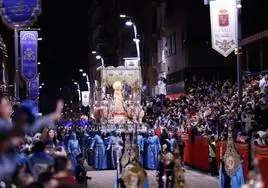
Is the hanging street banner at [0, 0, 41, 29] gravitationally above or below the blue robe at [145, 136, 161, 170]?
above

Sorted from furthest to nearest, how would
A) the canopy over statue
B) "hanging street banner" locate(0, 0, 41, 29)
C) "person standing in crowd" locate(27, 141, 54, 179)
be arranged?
the canopy over statue → "hanging street banner" locate(0, 0, 41, 29) → "person standing in crowd" locate(27, 141, 54, 179)

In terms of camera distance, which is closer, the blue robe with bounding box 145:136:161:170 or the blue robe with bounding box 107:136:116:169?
the blue robe with bounding box 145:136:161:170

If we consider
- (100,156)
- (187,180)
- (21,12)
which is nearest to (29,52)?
(100,156)

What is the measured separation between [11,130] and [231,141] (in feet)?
31.1

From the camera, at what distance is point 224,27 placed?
21.1 m

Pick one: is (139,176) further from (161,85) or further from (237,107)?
(161,85)

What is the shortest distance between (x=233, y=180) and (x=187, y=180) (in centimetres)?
695

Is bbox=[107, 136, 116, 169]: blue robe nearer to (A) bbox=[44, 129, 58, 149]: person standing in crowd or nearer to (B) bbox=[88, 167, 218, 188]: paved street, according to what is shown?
(B) bbox=[88, 167, 218, 188]: paved street

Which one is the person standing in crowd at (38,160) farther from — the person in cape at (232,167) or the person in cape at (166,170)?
the person in cape at (232,167)

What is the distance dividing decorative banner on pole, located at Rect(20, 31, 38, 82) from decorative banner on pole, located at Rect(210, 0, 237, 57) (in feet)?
34.0

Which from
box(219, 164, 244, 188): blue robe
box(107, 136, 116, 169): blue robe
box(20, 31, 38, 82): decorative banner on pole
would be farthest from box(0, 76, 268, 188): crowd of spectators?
box(20, 31, 38, 82): decorative banner on pole

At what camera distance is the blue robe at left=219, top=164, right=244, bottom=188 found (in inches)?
491

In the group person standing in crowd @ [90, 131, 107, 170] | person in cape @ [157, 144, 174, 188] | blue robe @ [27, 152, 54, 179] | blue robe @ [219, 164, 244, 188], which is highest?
blue robe @ [27, 152, 54, 179]

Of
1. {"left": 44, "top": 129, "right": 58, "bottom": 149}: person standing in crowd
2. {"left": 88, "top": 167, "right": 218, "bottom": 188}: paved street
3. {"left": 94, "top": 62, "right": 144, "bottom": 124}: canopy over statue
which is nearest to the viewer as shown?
{"left": 44, "top": 129, "right": 58, "bottom": 149}: person standing in crowd
